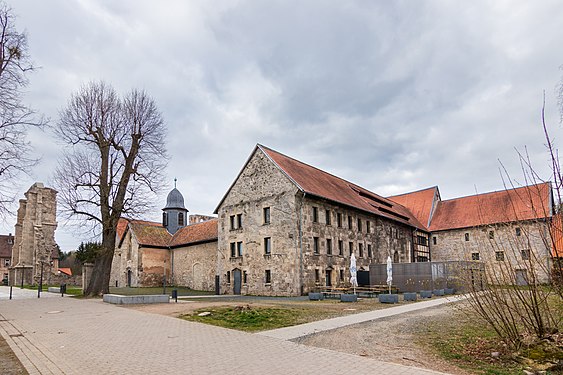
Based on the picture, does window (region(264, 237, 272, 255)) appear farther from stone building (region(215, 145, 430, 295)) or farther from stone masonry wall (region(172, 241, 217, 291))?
stone masonry wall (region(172, 241, 217, 291))

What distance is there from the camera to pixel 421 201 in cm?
5269

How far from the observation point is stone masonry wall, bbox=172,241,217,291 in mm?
38438

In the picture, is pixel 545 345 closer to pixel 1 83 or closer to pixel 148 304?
pixel 148 304

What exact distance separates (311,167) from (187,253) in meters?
15.8

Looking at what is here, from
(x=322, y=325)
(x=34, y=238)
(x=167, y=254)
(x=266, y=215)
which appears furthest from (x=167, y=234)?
(x=322, y=325)

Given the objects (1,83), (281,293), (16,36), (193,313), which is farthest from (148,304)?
(16,36)

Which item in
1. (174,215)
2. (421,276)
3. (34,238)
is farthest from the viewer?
(174,215)

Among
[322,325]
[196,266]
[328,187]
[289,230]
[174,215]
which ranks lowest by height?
[322,325]

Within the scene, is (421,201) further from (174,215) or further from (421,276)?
(174,215)

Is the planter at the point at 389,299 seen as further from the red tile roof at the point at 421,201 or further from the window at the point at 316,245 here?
the red tile roof at the point at 421,201

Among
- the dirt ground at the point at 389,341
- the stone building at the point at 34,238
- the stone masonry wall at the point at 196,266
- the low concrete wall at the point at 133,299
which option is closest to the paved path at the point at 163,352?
the dirt ground at the point at 389,341

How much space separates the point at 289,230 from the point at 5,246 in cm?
6700

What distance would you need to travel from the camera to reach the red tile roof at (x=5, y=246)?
7188cm

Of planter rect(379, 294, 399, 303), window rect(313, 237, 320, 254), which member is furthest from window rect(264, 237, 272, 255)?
planter rect(379, 294, 399, 303)
